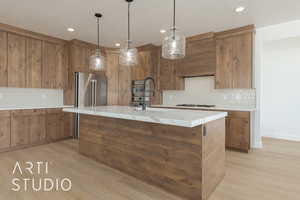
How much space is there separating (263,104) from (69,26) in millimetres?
5381

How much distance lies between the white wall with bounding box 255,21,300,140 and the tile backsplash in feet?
2.35

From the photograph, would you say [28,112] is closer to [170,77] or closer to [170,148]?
[170,148]

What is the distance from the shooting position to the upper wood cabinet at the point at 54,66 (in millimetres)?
3912

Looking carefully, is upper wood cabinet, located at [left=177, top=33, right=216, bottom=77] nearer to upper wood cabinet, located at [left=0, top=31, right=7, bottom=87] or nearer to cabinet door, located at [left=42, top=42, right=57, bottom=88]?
cabinet door, located at [left=42, top=42, right=57, bottom=88]

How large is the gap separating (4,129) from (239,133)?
475 centimetres

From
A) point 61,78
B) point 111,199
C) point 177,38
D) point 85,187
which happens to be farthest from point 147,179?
point 61,78

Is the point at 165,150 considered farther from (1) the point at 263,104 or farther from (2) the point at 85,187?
(1) the point at 263,104

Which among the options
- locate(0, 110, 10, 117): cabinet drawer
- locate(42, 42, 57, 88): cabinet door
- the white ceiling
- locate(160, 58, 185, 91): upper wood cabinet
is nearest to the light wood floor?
locate(0, 110, 10, 117): cabinet drawer

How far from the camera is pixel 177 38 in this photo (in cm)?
214

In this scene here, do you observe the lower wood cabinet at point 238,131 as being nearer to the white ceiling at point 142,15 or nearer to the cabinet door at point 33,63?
the white ceiling at point 142,15

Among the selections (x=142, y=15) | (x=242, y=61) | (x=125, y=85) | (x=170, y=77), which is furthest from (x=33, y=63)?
(x=242, y=61)

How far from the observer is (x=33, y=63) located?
12.2ft

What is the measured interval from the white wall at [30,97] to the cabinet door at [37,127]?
59 centimetres

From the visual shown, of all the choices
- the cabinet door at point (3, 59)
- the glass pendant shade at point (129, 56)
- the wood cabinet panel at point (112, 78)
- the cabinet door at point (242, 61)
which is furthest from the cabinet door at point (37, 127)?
the cabinet door at point (242, 61)
